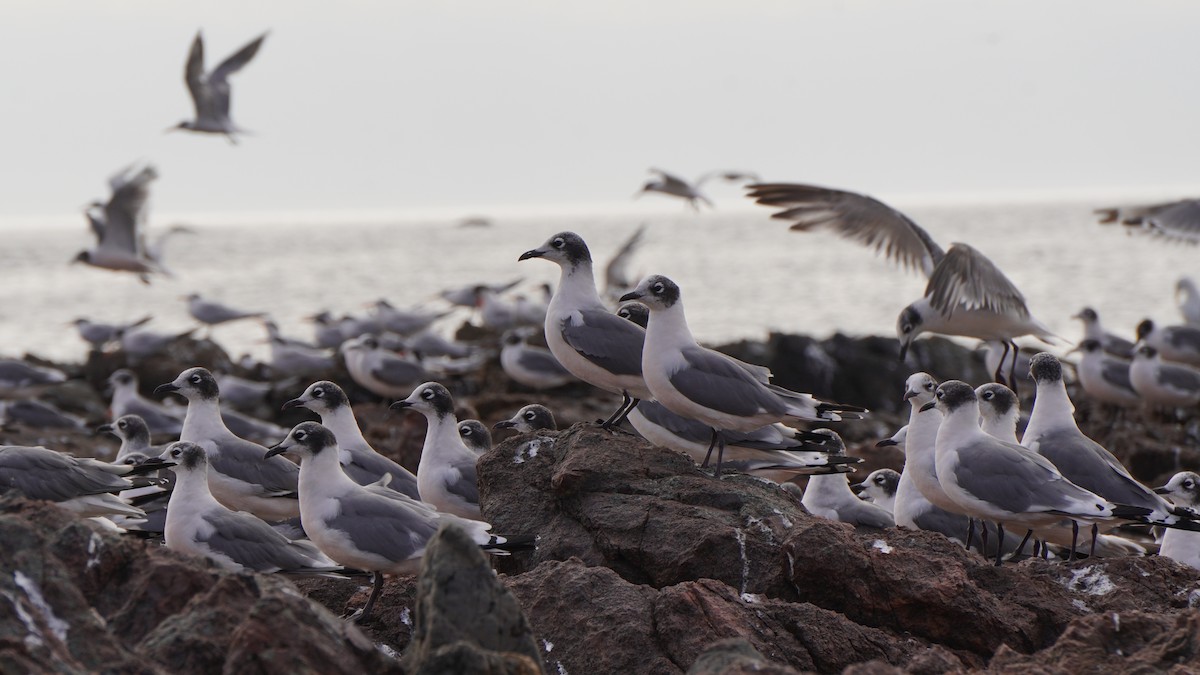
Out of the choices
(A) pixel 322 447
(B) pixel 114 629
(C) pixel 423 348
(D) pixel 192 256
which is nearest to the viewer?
(B) pixel 114 629

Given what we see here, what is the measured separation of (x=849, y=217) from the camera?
1165 centimetres

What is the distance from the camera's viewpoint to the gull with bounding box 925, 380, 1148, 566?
7664 mm

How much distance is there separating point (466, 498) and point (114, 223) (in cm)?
1404

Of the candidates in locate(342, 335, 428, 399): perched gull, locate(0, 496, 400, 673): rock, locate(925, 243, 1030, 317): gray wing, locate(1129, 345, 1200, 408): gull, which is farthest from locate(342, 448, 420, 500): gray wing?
locate(1129, 345, 1200, 408): gull

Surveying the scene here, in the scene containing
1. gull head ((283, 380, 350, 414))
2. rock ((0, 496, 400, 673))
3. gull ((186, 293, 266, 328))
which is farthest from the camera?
gull ((186, 293, 266, 328))

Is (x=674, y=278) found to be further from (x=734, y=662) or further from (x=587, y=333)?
(x=734, y=662)

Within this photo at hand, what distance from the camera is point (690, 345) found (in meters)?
8.26

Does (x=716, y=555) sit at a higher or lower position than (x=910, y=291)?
higher

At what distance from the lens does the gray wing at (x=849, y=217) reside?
11.4 m

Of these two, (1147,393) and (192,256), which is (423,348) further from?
(192,256)

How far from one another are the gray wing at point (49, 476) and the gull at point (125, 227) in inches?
512

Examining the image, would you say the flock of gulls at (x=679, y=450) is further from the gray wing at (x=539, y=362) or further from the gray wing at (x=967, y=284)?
the gray wing at (x=539, y=362)

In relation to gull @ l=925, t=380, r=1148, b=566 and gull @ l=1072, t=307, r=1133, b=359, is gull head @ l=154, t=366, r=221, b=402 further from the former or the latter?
gull @ l=1072, t=307, r=1133, b=359

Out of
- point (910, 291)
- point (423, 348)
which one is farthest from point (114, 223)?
point (910, 291)
